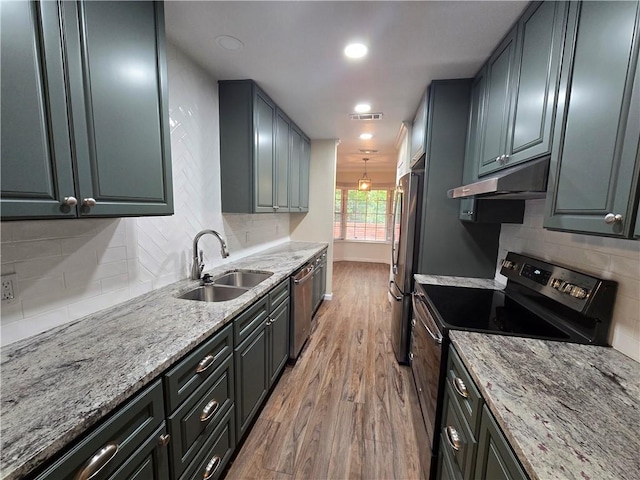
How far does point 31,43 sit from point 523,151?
77.0 inches

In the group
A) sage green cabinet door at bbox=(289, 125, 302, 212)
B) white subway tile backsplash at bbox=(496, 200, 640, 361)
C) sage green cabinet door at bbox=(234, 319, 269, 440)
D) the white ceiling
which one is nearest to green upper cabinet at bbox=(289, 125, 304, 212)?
sage green cabinet door at bbox=(289, 125, 302, 212)

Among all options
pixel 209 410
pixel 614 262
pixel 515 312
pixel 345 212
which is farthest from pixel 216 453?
pixel 345 212

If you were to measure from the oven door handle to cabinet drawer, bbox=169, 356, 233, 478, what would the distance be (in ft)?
3.54

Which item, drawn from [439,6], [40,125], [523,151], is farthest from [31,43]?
[523,151]

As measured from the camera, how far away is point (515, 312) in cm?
150

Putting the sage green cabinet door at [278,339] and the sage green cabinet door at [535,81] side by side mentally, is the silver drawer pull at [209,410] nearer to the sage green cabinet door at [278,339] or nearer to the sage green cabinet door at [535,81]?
the sage green cabinet door at [278,339]

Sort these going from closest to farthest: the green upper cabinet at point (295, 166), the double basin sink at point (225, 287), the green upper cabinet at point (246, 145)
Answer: the double basin sink at point (225, 287) < the green upper cabinet at point (246, 145) < the green upper cabinet at point (295, 166)

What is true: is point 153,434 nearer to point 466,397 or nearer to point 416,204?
point 466,397

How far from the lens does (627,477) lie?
56 centimetres

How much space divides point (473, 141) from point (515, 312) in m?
1.22

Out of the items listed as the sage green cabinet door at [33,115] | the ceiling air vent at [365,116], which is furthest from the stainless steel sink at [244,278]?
the ceiling air vent at [365,116]

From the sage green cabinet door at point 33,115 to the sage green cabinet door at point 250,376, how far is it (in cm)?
105

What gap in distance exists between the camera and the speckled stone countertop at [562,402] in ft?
1.99

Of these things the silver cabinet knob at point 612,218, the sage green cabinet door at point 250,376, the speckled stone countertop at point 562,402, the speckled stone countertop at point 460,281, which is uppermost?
the silver cabinet knob at point 612,218
